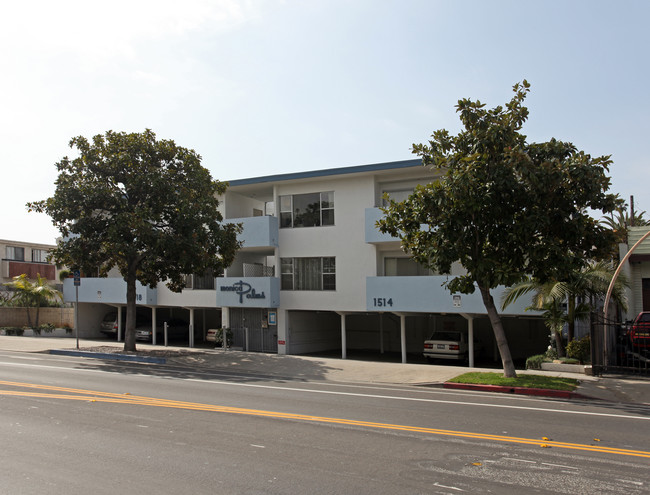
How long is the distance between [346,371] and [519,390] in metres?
6.19

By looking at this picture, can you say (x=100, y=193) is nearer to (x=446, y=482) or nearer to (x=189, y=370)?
(x=189, y=370)

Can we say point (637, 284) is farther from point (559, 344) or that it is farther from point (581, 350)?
point (581, 350)

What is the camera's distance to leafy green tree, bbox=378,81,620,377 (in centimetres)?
1391

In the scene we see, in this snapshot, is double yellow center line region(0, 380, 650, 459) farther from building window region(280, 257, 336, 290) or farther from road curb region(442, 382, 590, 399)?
building window region(280, 257, 336, 290)

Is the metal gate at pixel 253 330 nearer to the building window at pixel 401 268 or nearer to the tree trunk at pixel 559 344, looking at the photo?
the building window at pixel 401 268

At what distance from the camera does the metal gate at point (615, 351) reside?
16.5 m

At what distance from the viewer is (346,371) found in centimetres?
1895

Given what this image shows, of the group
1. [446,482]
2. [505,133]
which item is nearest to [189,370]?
[505,133]

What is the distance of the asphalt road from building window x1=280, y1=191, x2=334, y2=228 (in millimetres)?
11709

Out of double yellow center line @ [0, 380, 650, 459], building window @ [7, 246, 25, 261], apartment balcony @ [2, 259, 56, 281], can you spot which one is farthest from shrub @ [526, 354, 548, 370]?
building window @ [7, 246, 25, 261]

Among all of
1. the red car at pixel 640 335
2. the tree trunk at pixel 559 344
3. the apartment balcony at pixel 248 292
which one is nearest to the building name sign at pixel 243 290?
the apartment balcony at pixel 248 292

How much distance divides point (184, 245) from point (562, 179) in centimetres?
1327

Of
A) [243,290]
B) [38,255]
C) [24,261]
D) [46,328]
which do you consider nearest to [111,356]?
[243,290]

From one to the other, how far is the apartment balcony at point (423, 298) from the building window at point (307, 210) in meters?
3.75
